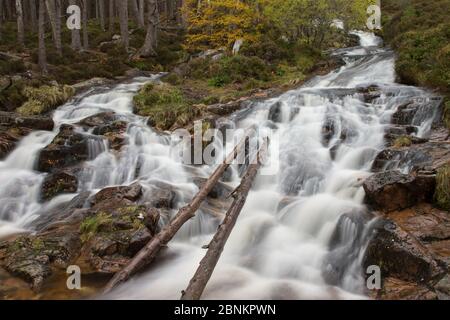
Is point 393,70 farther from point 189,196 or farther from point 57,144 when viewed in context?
point 57,144

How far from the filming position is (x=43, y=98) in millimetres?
14812

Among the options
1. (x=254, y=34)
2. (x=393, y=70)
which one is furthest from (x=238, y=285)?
(x=254, y=34)

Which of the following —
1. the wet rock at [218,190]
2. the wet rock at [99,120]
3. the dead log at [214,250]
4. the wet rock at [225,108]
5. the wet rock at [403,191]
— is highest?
the wet rock at [225,108]

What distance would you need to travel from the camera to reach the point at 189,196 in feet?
30.1

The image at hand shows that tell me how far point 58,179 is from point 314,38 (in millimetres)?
16003

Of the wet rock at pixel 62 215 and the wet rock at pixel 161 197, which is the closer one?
the wet rock at pixel 62 215

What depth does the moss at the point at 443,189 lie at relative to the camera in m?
7.09

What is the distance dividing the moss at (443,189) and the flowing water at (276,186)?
1.31m

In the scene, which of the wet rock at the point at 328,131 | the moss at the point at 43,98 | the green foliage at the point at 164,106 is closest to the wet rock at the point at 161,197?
the green foliage at the point at 164,106

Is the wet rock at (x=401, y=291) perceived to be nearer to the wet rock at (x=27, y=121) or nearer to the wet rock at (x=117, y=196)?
the wet rock at (x=117, y=196)

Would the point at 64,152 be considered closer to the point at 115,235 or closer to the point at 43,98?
the point at 115,235

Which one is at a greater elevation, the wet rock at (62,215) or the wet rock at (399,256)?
the wet rock at (399,256)

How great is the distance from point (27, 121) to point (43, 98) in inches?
99.9

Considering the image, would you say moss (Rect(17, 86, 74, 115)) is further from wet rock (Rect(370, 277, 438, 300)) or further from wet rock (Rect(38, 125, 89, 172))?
wet rock (Rect(370, 277, 438, 300))
